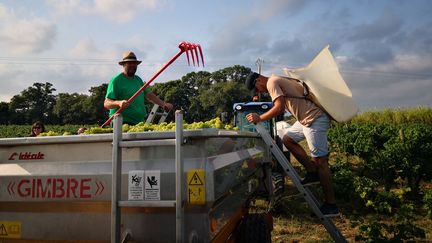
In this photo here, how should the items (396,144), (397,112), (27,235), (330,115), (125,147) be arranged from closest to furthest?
(125,147) → (27,235) → (330,115) → (396,144) → (397,112)

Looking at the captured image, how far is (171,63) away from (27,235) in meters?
2.07

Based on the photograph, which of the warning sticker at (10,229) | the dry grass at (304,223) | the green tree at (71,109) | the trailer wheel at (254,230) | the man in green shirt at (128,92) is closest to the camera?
the warning sticker at (10,229)

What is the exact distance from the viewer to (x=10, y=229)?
2.84 m

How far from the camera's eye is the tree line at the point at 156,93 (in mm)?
74188

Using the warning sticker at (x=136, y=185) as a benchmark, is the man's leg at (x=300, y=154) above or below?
above

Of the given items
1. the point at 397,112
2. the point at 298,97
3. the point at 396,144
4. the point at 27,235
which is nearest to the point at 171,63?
the point at 298,97

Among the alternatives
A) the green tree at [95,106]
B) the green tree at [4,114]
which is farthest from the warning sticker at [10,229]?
the green tree at [4,114]

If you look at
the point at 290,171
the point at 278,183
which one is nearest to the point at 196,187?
the point at 290,171

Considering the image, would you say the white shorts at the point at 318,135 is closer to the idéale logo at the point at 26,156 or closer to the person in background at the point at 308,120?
the person in background at the point at 308,120

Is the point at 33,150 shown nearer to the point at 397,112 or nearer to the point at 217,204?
the point at 217,204

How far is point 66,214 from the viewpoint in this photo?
8.84ft

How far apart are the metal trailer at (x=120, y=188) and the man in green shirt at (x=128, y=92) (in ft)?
5.94

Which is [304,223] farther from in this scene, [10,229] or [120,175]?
[10,229]

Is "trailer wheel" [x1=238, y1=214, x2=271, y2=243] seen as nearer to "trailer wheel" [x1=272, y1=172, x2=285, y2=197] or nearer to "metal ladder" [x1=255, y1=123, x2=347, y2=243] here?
"metal ladder" [x1=255, y1=123, x2=347, y2=243]
